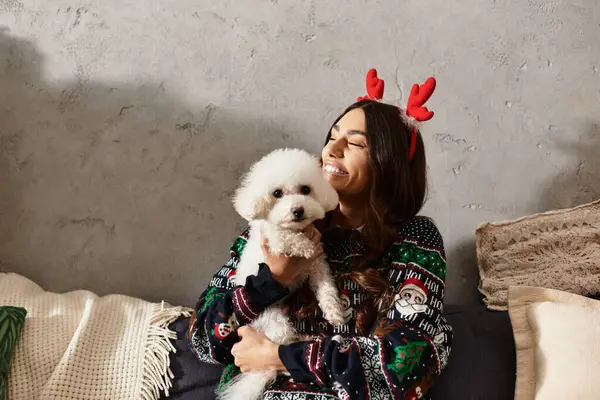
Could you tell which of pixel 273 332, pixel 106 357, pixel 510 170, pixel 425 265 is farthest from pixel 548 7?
pixel 106 357

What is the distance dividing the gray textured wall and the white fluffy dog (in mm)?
564

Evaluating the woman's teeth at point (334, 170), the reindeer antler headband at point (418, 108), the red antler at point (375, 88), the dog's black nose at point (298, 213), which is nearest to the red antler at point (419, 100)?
the reindeer antler headband at point (418, 108)

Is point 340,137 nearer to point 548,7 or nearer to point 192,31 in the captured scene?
point 192,31

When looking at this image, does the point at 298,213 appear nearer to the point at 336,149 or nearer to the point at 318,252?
the point at 318,252

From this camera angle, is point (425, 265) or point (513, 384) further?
point (513, 384)

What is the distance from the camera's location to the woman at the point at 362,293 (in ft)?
4.12

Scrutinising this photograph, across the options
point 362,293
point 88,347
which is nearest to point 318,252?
point 362,293

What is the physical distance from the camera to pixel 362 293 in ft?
4.66

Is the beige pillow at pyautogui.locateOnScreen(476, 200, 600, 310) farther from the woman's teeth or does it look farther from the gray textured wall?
the woman's teeth

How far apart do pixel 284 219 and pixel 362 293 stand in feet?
1.11

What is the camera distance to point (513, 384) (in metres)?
1.55

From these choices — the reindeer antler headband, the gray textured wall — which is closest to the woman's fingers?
the reindeer antler headband

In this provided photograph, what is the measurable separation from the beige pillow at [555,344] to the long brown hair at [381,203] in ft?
1.49

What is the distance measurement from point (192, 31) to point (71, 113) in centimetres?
46
